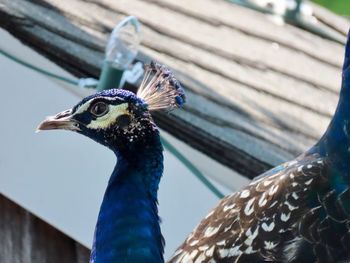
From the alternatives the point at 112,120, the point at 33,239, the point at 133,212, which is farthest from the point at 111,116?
the point at 33,239

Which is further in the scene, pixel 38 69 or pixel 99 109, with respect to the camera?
pixel 38 69

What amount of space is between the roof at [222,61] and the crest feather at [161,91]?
2.43ft

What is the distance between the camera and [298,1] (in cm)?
422

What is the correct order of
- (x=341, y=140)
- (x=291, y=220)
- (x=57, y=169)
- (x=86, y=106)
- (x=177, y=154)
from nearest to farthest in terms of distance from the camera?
(x=86, y=106) → (x=291, y=220) → (x=341, y=140) → (x=177, y=154) → (x=57, y=169)

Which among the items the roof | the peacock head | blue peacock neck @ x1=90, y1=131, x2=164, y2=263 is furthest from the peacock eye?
the roof

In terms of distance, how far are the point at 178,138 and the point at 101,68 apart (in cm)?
33

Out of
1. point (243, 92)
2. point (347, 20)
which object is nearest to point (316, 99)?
point (243, 92)

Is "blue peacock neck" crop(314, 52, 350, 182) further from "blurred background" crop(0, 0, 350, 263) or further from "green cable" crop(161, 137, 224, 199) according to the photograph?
"green cable" crop(161, 137, 224, 199)

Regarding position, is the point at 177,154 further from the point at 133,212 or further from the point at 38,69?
the point at 133,212

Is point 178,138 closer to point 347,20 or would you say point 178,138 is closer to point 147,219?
point 147,219

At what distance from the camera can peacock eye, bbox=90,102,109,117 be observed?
10.1 feet

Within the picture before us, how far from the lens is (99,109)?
310 centimetres

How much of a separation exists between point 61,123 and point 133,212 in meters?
0.27

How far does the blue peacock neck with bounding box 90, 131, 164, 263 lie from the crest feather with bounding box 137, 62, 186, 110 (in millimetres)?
92
